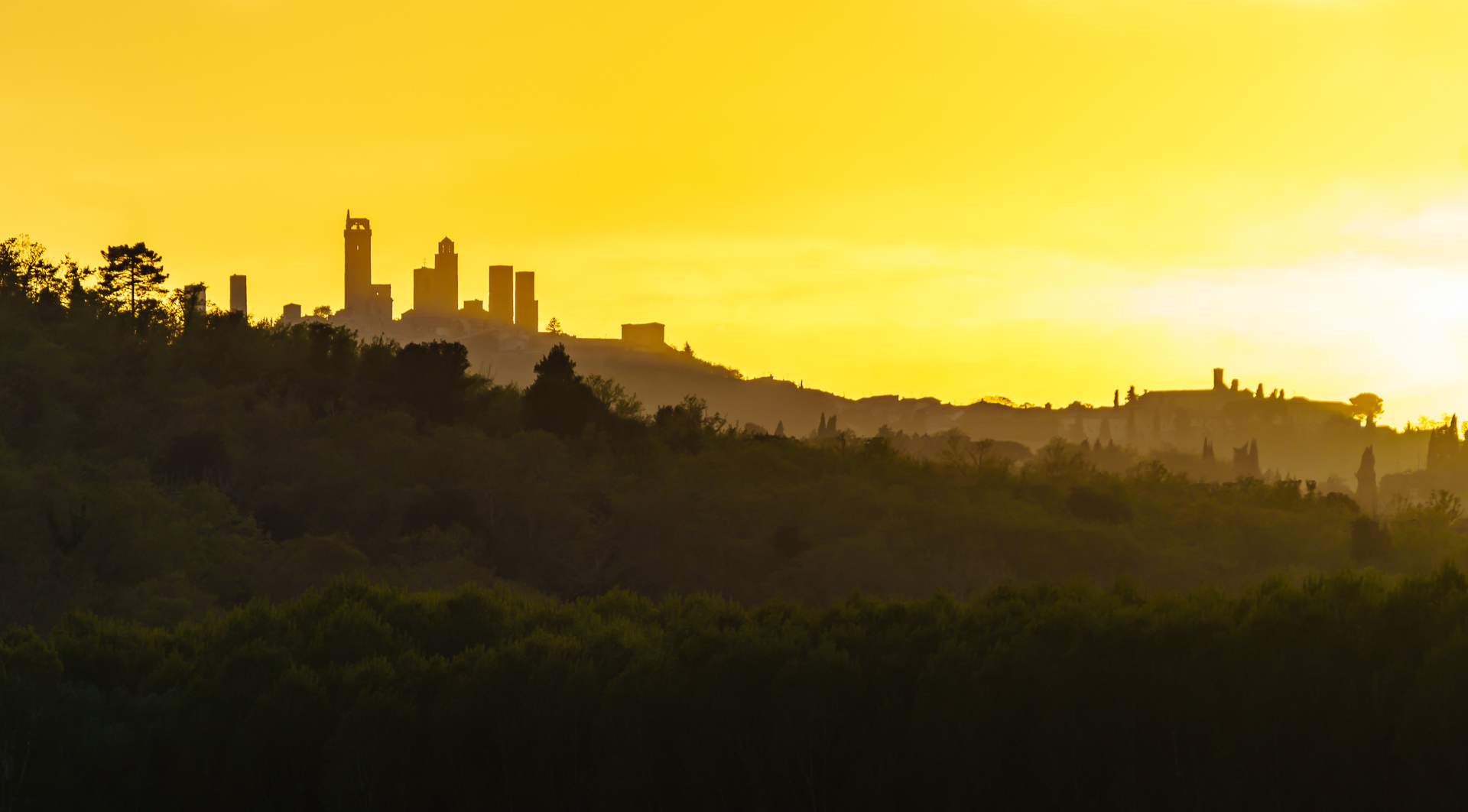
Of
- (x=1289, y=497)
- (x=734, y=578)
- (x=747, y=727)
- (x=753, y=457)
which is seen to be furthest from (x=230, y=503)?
(x=1289, y=497)

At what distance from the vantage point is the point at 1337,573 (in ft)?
90.9

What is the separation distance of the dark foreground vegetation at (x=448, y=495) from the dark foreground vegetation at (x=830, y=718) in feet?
75.7

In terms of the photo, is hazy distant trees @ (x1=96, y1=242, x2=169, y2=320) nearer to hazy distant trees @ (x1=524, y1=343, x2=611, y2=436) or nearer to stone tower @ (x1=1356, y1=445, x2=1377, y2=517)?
hazy distant trees @ (x1=524, y1=343, x2=611, y2=436)

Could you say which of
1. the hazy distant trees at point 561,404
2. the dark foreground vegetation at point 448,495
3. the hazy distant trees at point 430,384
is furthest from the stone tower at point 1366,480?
the hazy distant trees at point 430,384

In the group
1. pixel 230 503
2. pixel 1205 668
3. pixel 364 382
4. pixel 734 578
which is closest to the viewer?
pixel 1205 668

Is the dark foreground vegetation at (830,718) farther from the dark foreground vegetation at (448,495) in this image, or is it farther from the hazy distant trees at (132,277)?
the hazy distant trees at (132,277)

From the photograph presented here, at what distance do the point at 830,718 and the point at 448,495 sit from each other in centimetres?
4847

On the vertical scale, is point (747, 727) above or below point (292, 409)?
below

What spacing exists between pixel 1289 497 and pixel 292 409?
233 ft

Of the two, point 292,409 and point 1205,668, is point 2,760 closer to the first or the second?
point 1205,668

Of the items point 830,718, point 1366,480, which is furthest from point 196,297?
point 1366,480

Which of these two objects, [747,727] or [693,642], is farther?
[693,642]

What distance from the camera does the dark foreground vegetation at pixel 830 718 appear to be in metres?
23.7

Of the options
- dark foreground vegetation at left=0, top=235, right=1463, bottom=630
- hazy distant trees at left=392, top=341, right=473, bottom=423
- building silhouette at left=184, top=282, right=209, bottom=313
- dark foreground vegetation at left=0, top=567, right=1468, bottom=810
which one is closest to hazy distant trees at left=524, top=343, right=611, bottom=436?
dark foreground vegetation at left=0, top=235, right=1463, bottom=630
